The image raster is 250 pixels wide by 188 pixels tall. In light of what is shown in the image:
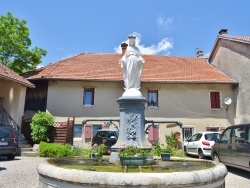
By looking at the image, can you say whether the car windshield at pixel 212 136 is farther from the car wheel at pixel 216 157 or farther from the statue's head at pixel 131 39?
the statue's head at pixel 131 39

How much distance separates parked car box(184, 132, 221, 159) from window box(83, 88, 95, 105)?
817 centimetres

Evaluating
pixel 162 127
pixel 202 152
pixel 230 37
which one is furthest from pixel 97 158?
pixel 230 37

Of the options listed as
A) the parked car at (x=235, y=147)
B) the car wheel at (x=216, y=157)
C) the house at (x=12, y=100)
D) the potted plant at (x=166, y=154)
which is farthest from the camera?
the house at (x=12, y=100)

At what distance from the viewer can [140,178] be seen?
3.35m

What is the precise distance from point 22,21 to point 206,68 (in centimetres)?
1801

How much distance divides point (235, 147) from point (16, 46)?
2093 centimetres

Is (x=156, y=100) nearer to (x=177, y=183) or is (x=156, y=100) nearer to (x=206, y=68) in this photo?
(x=206, y=68)

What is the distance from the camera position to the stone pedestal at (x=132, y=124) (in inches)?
247

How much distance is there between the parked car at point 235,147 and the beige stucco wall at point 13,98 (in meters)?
13.8

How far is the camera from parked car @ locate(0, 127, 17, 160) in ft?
38.4

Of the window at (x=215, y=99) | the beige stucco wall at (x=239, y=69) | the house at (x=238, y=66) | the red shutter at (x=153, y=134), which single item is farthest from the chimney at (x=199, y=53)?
the red shutter at (x=153, y=134)

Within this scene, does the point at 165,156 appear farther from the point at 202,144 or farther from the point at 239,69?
the point at 239,69

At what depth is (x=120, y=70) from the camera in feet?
67.3

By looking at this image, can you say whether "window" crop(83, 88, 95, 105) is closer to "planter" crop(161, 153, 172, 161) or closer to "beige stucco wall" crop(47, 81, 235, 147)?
"beige stucco wall" crop(47, 81, 235, 147)
